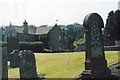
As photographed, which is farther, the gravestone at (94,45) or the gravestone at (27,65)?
the gravestone at (27,65)

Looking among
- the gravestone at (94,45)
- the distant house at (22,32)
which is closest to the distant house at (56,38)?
the distant house at (22,32)

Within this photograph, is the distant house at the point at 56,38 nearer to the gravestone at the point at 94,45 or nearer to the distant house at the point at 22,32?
the distant house at the point at 22,32

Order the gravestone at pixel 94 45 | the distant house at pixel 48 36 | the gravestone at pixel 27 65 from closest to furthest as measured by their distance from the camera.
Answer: the gravestone at pixel 94 45 → the gravestone at pixel 27 65 → the distant house at pixel 48 36

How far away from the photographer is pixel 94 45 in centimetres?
1891

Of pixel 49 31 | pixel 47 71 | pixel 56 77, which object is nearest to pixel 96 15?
pixel 56 77

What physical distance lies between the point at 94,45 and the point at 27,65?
16.2 ft

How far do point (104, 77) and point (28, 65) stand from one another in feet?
18.0

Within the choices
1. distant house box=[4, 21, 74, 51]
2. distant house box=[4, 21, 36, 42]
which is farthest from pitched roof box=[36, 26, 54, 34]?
distant house box=[4, 21, 36, 42]

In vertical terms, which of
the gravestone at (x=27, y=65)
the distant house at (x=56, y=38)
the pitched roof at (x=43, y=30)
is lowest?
the gravestone at (x=27, y=65)

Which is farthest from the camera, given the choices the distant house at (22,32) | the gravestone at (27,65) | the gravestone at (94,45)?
the distant house at (22,32)

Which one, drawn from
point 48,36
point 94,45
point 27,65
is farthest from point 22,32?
point 94,45

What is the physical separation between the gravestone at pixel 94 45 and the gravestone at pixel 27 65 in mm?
3769

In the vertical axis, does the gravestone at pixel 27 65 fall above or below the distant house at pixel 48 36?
below

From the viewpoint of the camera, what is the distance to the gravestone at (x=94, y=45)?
60.7ft
